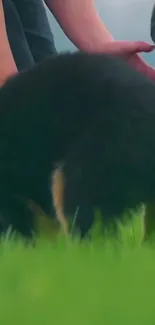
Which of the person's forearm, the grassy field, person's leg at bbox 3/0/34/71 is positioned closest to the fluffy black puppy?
the grassy field

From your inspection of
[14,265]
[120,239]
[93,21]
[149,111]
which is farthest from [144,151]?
[93,21]

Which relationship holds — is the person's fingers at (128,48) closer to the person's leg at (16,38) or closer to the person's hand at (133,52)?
the person's hand at (133,52)

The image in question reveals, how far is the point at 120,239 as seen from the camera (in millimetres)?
649

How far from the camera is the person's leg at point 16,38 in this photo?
4.30 ft

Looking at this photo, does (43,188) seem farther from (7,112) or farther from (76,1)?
(76,1)

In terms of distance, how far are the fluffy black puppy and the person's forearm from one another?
507mm

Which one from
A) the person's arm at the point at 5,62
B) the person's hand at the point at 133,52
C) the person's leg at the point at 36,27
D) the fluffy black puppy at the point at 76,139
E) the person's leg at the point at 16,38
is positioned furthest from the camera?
the person's leg at the point at 36,27

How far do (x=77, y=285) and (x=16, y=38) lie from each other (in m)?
0.94

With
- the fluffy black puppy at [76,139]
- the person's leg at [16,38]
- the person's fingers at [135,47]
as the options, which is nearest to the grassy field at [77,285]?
the fluffy black puppy at [76,139]

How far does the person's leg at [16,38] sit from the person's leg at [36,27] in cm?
7

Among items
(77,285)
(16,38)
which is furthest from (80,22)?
(77,285)

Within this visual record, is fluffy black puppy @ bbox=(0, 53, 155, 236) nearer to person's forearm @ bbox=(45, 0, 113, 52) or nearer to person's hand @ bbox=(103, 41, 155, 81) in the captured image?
person's hand @ bbox=(103, 41, 155, 81)

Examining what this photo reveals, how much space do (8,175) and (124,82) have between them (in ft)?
0.64

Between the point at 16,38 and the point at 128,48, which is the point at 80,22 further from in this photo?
the point at 128,48
